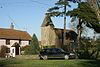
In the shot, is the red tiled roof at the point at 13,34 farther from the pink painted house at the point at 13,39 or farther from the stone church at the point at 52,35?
the stone church at the point at 52,35

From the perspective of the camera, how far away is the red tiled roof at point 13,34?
8775 cm

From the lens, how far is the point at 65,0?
69.9 meters

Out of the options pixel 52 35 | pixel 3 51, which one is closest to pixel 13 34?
pixel 3 51

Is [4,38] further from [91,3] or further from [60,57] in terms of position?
[91,3]

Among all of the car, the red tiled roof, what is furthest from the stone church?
the car

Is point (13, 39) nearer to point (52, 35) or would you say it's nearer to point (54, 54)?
point (52, 35)

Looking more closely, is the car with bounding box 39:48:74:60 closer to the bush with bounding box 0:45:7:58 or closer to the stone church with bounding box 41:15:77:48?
the bush with bounding box 0:45:7:58

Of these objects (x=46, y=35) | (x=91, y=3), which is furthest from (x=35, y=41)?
(x=91, y=3)

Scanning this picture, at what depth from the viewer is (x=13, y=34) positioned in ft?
298

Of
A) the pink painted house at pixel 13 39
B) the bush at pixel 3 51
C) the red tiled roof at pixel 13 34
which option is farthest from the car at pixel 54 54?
the red tiled roof at pixel 13 34

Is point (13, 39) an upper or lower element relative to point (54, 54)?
upper

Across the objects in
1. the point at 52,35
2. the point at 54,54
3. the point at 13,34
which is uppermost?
the point at 52,35

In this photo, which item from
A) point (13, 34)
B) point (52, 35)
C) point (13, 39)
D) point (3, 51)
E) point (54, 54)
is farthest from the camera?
point (52, 35)

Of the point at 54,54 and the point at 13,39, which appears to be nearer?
the point at 54,54
